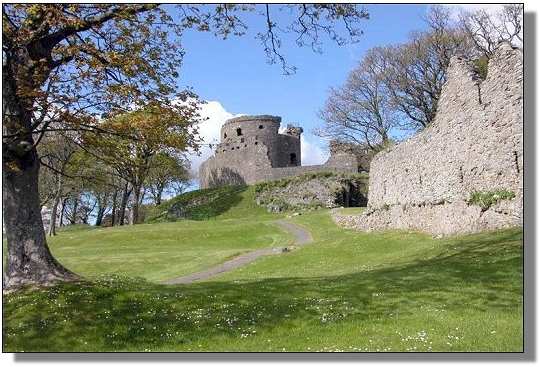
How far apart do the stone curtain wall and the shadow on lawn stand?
5698 mm

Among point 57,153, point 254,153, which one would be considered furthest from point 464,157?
point 254,153

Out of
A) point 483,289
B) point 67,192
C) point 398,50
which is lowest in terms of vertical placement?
point 483,289

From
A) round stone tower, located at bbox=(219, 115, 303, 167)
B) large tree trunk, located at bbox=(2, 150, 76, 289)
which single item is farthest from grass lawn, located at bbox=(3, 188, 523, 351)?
round stone tower, located at bbox=(219, 115, 303, 167)

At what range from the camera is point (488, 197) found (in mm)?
20797

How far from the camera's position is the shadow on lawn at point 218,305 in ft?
34.2

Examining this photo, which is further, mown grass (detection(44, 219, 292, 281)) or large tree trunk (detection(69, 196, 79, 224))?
large tree trunk (detection(69, 196, 79, 224))

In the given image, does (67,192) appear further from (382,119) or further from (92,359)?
(92,359)

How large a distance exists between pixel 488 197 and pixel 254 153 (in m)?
43.4

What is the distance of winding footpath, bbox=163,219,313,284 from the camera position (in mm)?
22217

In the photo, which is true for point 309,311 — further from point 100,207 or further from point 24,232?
point 100,207

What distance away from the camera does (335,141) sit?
175 ft

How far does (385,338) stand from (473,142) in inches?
595

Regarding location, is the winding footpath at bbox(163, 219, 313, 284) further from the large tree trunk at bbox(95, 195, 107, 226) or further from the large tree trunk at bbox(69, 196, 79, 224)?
the large tree trunk at bbox(69, 196, 79, 224)

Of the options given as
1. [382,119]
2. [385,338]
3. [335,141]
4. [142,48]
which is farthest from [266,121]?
[385,338]
